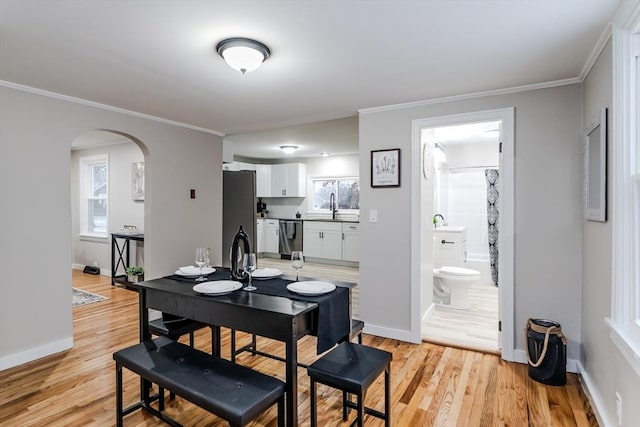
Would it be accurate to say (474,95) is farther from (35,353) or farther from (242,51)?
(35,353)

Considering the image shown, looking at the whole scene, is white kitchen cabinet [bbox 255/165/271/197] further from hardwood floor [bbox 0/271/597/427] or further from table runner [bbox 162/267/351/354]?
table runner [bbox 162/267/351/354]

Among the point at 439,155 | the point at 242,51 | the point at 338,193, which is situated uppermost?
the point at 242,51

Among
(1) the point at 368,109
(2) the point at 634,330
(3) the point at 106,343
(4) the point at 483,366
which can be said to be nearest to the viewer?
(2) the point at 634,330

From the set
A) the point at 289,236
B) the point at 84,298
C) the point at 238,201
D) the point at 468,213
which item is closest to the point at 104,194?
the point at 84,298

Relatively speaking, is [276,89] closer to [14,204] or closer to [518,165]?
[518,165]

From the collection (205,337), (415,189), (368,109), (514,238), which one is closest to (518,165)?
(514,238)

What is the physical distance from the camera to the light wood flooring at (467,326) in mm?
3264

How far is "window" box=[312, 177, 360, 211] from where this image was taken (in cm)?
754

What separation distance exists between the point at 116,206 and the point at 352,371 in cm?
572

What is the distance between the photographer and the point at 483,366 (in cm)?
280

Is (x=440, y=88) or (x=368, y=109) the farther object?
(x=368, y=109)

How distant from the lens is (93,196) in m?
6.51

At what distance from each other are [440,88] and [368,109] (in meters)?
0.79

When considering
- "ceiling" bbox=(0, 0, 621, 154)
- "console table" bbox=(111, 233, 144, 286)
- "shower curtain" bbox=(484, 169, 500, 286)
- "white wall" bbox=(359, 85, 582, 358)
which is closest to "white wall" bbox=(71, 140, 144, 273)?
"console table" bbox=(111, 233, 144, 286)
